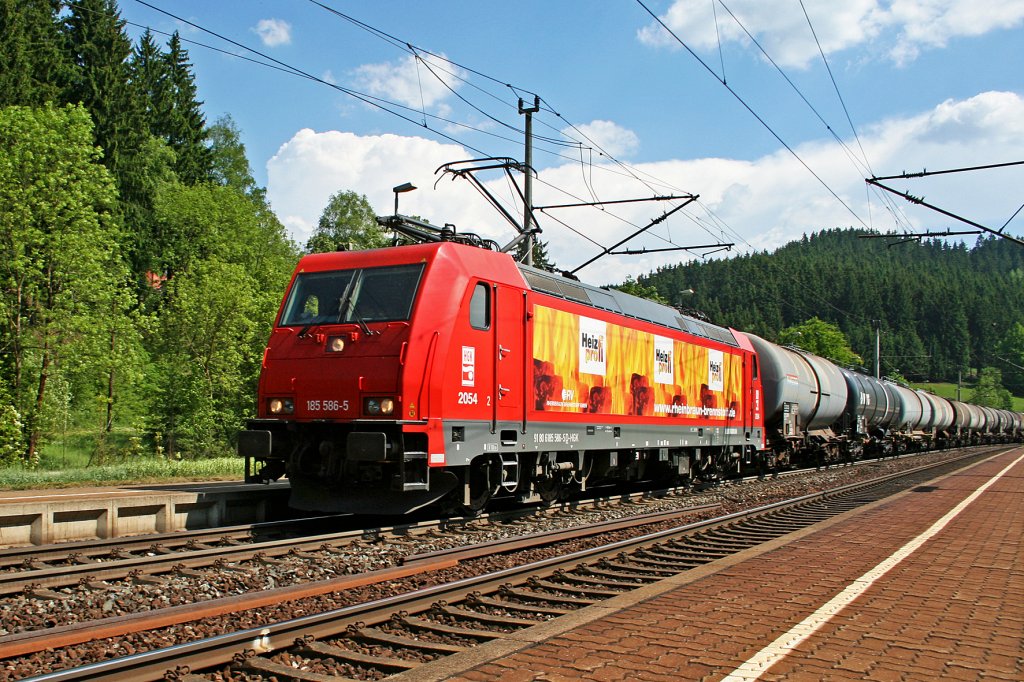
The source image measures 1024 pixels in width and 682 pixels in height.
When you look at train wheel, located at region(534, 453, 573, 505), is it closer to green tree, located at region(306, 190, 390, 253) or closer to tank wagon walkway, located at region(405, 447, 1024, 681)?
tank wagon walkway, located at region(405, 447, 1024, 681)

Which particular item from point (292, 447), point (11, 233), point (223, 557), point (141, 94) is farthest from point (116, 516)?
point (141, 94)

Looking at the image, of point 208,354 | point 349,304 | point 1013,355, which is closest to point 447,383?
point 349,304

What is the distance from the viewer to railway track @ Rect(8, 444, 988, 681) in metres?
5.07

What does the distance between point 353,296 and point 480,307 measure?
67.2 inches

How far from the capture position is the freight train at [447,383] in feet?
35.0

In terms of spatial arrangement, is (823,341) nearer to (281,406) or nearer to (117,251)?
(117,251)

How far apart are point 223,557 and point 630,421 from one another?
8.89 metres

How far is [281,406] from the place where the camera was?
37.4ft

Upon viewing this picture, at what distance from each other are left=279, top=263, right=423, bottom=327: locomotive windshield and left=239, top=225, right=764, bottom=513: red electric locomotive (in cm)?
2

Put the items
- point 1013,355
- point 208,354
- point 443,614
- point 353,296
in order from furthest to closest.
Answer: point 1013,355 → point 208,354 → point 353,296 → point 443,614

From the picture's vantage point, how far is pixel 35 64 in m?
40.2

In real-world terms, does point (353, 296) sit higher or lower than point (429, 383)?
higher

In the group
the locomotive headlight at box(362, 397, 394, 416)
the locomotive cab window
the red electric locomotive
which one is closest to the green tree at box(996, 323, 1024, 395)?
the red electric locomotive

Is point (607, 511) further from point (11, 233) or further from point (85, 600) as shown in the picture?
point (11, 233)
